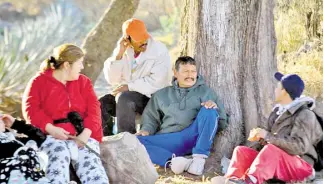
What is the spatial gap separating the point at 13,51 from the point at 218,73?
7.03 ft

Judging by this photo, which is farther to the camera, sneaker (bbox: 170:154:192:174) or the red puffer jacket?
sneaker (bbox: 170:154:192:174)

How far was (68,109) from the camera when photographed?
554 centimetres

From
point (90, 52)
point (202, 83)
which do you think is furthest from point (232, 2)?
point (90, 52)

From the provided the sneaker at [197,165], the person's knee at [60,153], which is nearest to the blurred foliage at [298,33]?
the sneaker at [197,165]

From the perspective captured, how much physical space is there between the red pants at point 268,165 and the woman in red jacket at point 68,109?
102cm

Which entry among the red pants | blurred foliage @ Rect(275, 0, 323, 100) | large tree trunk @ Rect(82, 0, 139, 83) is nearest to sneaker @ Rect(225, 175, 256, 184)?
the red pants

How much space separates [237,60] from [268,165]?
1.52m

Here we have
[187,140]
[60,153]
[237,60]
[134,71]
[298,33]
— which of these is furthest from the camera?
[298,33]

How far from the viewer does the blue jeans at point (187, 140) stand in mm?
6361

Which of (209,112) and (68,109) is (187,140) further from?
(68,109)

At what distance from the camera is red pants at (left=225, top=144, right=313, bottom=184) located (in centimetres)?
546

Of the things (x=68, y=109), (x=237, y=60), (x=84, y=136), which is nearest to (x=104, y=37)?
(x=237, y=60)

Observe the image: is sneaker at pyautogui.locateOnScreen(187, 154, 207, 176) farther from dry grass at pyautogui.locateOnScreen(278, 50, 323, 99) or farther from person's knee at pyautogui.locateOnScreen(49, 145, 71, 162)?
dry grass at pyautogui.locateOnScreen(278, 50, 323, 99)

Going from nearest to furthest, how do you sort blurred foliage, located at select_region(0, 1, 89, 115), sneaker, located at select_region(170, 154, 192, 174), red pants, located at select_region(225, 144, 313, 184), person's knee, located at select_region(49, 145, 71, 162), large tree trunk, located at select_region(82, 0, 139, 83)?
person's knee, located at select_region(49, 145, 71, 162) → red pants, located at select_region(225, 144, 313, 184) → sneaker, located at select_region(170, 154, 192, 174) → blurred foliage, located at select_region(0, 1, 89, 115) → large tree trunk, located at select_region(82, 0, 139, 83)
